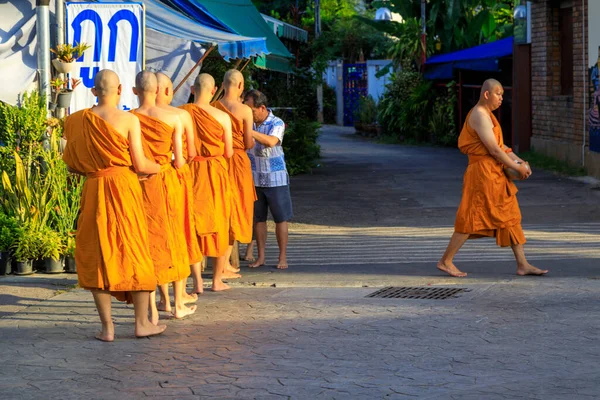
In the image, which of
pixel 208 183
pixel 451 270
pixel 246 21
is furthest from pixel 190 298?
pixel 246 21

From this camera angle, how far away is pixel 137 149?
721cm

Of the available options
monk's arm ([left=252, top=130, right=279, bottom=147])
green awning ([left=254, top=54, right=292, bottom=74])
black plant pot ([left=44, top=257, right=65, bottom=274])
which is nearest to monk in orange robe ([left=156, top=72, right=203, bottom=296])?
monk's arm ([left=252, top=130, right=279, bottom=147])

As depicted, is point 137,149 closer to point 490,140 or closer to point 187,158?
point 187,158

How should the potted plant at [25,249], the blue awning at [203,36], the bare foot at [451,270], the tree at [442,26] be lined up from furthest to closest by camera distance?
the tree at [442,26] → the blue awning at [203,36] → the potted plant at [25,249] → the bare foot at [451,270]

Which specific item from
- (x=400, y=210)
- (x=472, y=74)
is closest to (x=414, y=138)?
(x=472, y=74)

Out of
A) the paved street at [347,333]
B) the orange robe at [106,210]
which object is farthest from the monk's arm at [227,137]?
the orange robe at [106,210]

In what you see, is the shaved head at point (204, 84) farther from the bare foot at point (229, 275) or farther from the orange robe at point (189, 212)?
the bare foot at point (229, 275)

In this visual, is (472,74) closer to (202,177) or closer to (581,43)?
(581,43)

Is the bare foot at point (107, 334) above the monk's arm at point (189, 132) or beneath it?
beneath

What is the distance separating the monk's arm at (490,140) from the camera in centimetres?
937

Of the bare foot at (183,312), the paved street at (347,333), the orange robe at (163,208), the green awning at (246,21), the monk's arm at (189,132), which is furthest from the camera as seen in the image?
the green awning at (246,21)

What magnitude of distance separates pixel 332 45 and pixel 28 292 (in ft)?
56.0

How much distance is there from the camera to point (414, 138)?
31.6 m

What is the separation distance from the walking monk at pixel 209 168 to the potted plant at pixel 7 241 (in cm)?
217
